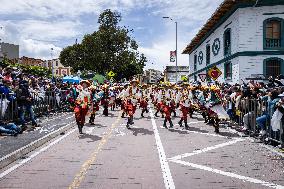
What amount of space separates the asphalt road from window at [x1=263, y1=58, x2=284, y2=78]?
15006 mm

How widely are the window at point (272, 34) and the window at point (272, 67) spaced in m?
0.99

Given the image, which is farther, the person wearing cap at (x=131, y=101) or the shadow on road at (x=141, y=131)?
the person wearing cap at (x=131, y=101)

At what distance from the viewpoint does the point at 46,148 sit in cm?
1184

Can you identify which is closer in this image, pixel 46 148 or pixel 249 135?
pixel 46 148

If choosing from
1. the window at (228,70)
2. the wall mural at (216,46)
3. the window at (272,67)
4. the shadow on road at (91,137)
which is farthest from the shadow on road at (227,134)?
the wall mural at (216,46)

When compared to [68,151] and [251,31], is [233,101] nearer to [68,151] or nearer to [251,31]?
[68,151]

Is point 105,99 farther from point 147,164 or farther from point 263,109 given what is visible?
point 147,164

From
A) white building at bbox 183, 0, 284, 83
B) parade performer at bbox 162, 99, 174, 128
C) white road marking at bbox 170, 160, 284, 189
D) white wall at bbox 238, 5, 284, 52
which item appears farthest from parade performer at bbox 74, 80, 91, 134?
white wall at bbox 238, 5, 284, 52

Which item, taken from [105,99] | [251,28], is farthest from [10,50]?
[251,28]

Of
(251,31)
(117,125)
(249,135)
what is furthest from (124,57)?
(249,135)

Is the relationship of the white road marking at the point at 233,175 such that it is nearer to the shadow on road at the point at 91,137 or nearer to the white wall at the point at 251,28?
the shadow on road at the point at 91,137

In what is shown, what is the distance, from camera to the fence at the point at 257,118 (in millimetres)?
12201

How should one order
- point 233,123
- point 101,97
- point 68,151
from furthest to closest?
point 101,97 → point 233,123 → point 68,151

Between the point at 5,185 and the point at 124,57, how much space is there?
57.8m
